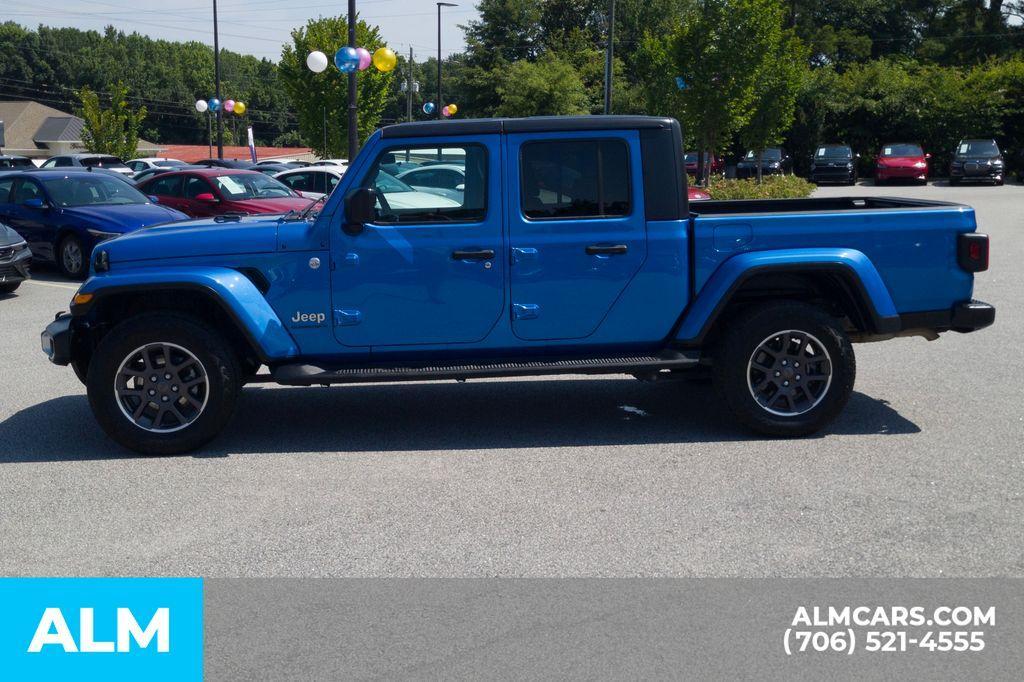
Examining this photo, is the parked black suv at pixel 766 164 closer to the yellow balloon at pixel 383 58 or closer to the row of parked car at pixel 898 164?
the row of parked car at pixel 898 164

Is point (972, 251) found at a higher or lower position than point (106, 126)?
lower

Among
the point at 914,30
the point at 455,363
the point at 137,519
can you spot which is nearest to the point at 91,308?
the point at 137,519

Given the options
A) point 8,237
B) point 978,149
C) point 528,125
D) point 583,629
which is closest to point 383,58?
point 8,237

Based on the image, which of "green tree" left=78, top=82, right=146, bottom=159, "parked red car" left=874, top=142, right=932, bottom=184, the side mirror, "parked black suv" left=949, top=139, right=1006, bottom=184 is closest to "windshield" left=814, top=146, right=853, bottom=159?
"parked red car" left=874, top=142, right=932, bottom=184

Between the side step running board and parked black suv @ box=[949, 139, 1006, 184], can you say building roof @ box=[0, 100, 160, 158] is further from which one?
the side step running board

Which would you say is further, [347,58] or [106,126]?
[106,126]

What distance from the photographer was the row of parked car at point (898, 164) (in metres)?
39.1

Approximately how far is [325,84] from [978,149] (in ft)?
75.6

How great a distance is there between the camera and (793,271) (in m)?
6.71

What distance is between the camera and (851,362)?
6836mm

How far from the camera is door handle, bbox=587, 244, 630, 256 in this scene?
266 inches

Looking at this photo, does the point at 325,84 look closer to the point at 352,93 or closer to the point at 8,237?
the point at 352,93

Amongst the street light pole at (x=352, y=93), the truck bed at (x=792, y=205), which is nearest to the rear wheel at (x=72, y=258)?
the street light pole at (x=352, y=93)

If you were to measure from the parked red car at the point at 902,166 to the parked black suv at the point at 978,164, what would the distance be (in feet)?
3.57
